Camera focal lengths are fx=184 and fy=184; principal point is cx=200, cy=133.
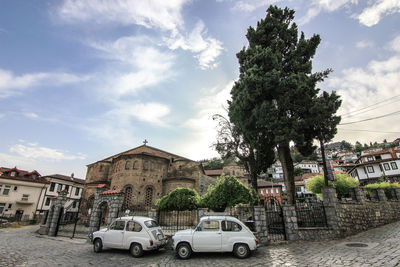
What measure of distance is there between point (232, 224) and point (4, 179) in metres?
39.3

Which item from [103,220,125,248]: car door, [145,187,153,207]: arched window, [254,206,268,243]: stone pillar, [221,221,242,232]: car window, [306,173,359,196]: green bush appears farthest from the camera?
[145,187,153,207]: arched window

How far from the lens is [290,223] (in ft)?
32.6

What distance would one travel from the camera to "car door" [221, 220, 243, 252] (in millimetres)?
7375

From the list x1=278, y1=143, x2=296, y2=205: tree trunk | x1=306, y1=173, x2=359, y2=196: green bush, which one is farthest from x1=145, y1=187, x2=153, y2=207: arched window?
x1=306, y1=173, x2=359, y2=196: green bush

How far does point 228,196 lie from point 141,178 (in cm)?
1588

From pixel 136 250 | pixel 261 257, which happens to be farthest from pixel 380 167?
pixel 136 250

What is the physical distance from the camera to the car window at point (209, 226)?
25.1 feet

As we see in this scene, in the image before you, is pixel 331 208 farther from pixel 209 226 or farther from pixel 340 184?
pixel 340 184

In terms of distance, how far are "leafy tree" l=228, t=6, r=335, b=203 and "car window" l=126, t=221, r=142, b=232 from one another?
10.2 m

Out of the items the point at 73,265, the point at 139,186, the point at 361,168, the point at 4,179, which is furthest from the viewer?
the point at 361,168

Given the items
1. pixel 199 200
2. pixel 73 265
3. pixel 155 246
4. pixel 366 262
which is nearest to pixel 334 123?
pixel 366 262

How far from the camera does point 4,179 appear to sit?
96.3ft

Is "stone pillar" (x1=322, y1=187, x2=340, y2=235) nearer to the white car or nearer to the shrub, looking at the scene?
the white car

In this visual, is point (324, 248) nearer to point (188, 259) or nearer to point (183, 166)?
point (188, 259)
